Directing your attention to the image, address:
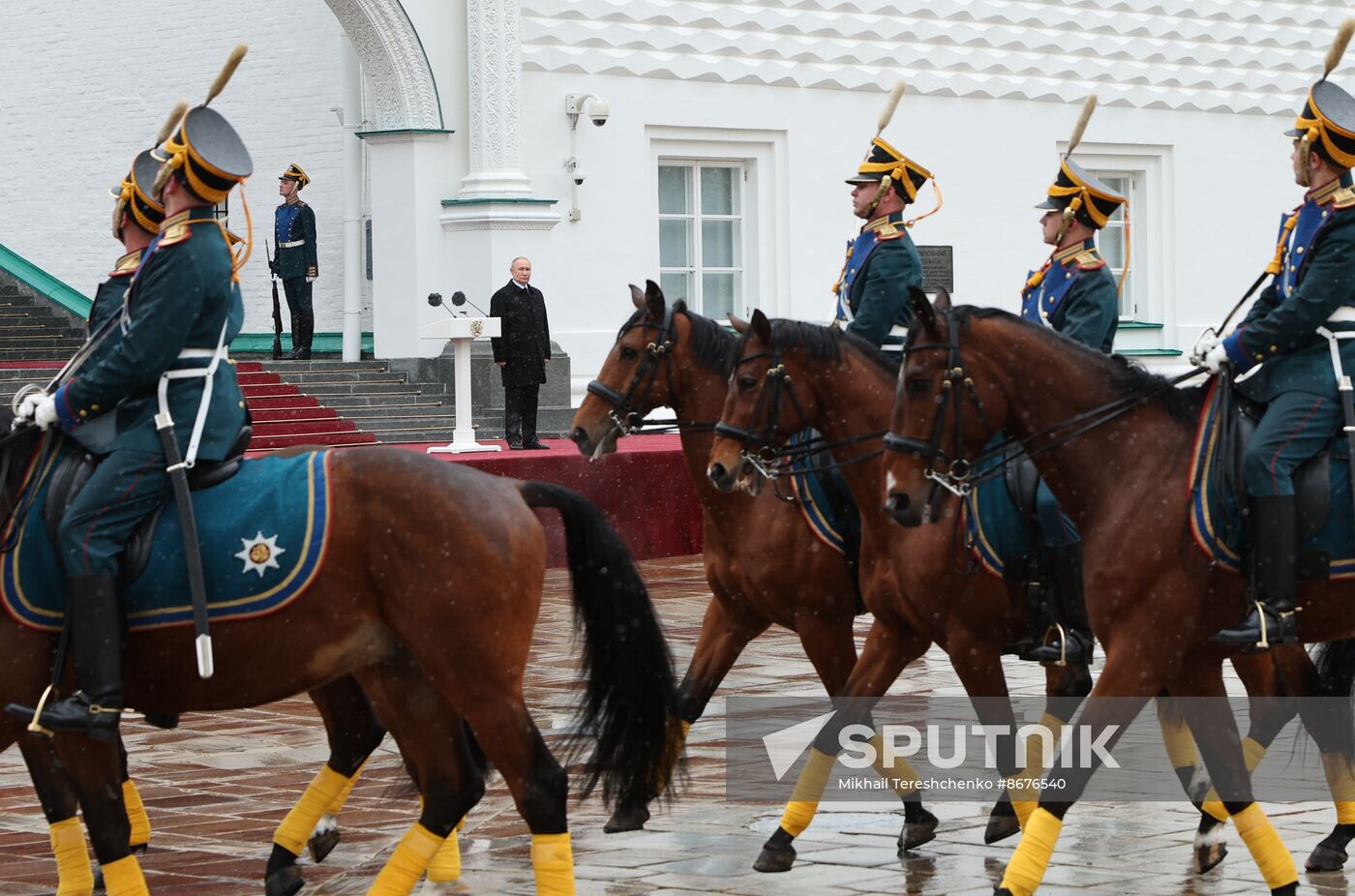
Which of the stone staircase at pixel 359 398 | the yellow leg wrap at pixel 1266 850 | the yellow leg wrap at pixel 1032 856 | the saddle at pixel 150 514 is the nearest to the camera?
the yellow leg wrap at pixel 1032 856

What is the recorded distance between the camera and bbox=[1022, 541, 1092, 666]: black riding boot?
707cm

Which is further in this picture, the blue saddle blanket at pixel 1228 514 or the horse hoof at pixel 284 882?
the horse hoof at pixel 284 882

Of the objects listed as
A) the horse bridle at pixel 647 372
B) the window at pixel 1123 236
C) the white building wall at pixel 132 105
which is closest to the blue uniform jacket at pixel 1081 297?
the horse bridle at pixel 647 372

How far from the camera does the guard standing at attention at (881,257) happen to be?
28.3 feet

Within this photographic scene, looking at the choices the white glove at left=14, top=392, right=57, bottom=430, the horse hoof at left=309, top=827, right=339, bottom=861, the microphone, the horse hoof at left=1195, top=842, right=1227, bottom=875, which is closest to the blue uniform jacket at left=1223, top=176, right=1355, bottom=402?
the horse hoof at left=1195, top=842, right=1227, bottom=875

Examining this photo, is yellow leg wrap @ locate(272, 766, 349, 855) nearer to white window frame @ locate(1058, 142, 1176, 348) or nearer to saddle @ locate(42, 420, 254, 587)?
saddle @ locate(42, 420, 254, 587)

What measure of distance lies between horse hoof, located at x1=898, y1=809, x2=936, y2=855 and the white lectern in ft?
31.0

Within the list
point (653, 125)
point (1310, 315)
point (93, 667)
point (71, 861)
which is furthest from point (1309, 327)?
point (653, 125)

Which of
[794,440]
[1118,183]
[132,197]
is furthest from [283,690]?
[1118,183]

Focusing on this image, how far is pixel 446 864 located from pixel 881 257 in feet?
11.1

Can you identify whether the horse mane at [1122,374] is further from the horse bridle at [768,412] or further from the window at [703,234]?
the window at [703,234]

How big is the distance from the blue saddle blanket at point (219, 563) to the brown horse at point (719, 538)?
1621mm

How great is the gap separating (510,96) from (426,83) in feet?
2.54

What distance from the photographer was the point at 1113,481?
6.31 m
